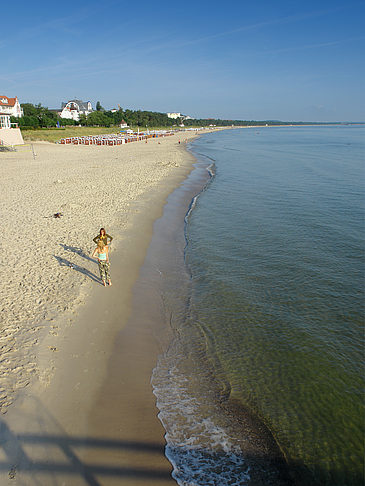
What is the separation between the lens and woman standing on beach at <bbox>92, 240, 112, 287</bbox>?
33.5 ft

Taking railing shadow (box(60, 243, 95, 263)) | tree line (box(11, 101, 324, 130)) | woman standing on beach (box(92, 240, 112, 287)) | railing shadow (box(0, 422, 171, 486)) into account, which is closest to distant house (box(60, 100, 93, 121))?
tree line (box(11, 101, 324, 130))

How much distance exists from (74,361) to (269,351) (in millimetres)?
5002

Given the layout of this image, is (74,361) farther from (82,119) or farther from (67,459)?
(82,119)

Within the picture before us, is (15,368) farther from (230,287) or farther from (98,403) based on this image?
(230,287)

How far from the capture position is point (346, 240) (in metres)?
16.0

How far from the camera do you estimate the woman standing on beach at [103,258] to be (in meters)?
10.2

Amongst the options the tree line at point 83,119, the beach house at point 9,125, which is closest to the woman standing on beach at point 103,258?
the beach house at point 9,125

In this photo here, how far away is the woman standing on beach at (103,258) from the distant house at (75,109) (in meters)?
133

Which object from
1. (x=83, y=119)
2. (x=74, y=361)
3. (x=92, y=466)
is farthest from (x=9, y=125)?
(x=92, y=466)

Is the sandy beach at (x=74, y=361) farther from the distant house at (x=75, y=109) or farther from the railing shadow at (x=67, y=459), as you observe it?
the distant house at (x=75, y=109)

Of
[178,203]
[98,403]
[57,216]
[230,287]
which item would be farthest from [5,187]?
[98,403]

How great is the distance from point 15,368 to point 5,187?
20132 mm

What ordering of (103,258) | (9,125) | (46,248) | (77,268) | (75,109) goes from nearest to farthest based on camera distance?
(103,258), (77,268), (46,248), (9,125), (75,109)

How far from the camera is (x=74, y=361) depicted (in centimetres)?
749
